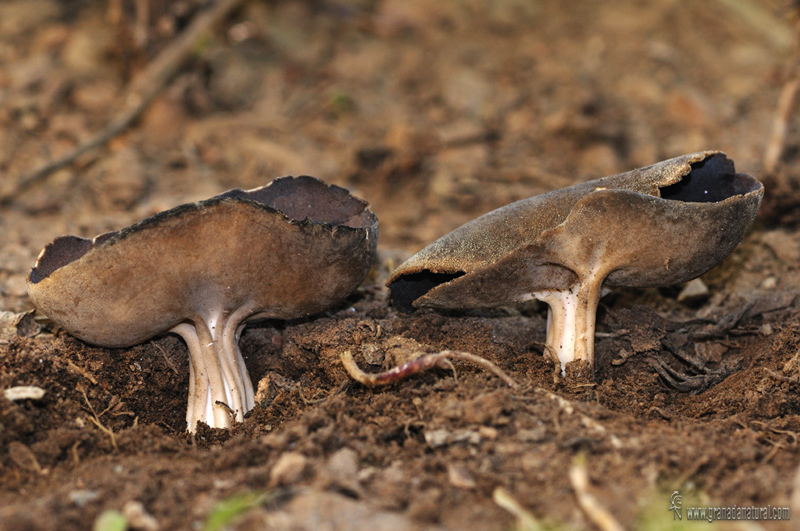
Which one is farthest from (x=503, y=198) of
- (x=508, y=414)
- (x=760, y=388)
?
(x=508, y=414)

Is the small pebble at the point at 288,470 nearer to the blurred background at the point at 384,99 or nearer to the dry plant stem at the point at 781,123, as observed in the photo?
the blurred background at the point at 384,99

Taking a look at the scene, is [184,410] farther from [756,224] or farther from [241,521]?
[756,224]

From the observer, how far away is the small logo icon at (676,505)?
1516 mm

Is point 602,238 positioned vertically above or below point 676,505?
above

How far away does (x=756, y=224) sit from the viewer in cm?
369

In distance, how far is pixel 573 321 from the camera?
2.49 metres

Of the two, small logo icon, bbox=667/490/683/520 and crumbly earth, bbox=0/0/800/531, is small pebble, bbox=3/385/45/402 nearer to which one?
crumbly earth, bbox=0/0/800/531

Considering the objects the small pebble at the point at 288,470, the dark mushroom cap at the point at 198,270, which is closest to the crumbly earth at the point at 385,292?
the small pebble at the point at 288,470

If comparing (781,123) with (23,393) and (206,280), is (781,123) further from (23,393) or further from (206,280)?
(23,393)

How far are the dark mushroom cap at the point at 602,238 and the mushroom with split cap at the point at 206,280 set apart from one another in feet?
1.19

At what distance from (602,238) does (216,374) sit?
1.38 m

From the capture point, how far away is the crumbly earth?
1633 millimetres

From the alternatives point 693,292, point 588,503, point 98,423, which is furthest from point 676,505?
point 693,292

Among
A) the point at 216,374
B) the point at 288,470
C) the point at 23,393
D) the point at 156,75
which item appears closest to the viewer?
the point at 288,470
